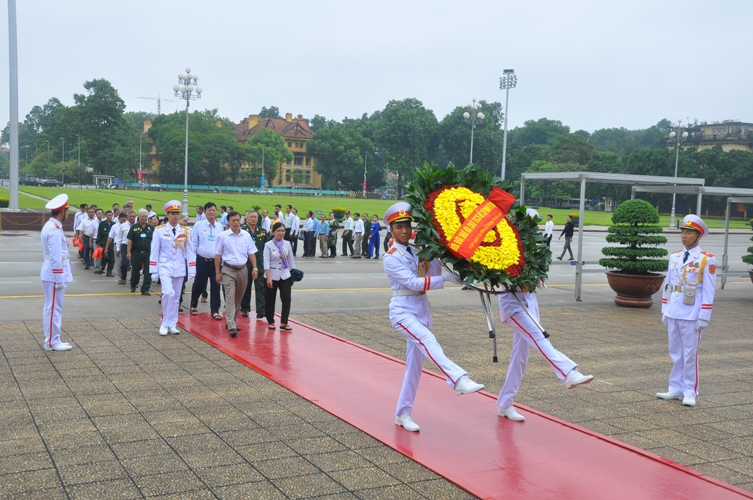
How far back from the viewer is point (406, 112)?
105688 millimetres

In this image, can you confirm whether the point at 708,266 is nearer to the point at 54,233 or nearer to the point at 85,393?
the point at 85,393

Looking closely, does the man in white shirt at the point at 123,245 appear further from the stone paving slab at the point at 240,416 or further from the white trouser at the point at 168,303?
the white trouser at the point at 168,303

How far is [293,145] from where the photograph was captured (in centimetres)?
12681

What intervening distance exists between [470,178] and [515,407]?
2.40 metres

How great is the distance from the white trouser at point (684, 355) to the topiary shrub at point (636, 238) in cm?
727

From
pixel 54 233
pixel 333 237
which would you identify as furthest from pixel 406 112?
pixel 54 233

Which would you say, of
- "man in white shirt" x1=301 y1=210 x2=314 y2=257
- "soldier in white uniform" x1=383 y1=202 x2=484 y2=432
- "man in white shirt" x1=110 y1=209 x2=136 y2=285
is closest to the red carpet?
"soldier in white uniform" x1=383 y1=202 x2=484 y2=432

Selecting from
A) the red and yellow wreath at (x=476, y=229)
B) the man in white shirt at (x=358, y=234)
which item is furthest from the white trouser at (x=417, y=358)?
the man in white shirt at (x=358, y=234)

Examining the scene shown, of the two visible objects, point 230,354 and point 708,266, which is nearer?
point 708,266

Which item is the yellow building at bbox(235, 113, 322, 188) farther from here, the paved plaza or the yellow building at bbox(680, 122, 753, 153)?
the paved plaza

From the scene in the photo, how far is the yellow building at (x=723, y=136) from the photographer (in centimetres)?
9525

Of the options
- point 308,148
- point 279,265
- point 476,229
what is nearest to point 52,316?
point 279,265

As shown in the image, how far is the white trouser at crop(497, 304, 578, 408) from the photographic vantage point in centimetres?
604

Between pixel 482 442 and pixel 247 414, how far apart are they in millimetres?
2199
